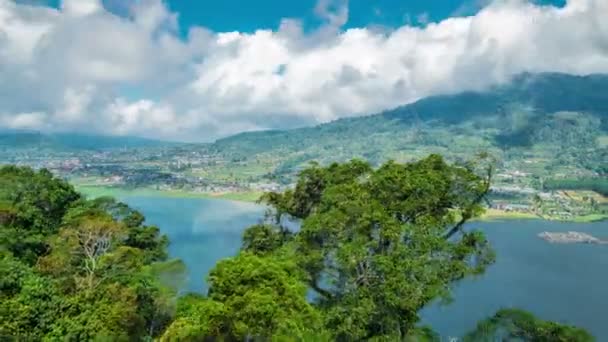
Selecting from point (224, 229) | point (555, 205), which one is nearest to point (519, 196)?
point (555, 205)

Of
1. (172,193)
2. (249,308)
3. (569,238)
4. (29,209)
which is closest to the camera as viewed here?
(249,308)

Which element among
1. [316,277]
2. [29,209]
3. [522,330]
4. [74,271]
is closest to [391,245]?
[316,277]

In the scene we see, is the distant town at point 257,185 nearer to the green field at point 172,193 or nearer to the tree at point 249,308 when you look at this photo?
the green field at point 172,193

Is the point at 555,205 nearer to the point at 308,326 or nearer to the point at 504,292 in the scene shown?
the point at 504,292

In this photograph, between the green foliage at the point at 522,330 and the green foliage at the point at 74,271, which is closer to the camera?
the green foliage at the point at 74,271

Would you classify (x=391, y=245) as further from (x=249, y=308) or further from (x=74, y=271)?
(x=74, y=271)

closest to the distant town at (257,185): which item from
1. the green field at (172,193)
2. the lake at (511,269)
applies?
the green field at (172,193)

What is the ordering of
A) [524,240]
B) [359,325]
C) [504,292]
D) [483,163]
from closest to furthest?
[359,325]
[483,163]
[504,292]
[524,240]
